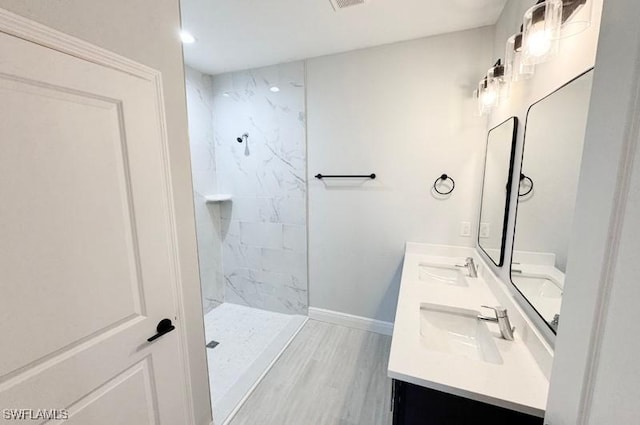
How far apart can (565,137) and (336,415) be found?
195 cm

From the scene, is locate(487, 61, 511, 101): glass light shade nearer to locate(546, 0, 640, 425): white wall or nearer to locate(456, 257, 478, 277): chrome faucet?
locate(456, 257, 478, 277): chrome faucet

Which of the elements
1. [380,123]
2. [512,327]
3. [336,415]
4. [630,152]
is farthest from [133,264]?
[380,123]

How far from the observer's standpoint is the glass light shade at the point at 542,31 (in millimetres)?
909

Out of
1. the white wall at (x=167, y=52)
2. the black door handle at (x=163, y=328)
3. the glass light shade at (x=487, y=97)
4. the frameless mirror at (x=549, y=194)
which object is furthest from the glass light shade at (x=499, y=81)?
the black door handle at (x=163, y=328)

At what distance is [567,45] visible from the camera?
0.96 metres

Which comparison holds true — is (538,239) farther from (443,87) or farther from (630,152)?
(443,87)

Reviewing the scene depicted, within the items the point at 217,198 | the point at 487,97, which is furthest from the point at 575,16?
the point at 217,198

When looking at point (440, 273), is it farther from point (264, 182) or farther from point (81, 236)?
point (81, 236)

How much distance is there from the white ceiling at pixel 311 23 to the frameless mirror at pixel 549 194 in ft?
3.36

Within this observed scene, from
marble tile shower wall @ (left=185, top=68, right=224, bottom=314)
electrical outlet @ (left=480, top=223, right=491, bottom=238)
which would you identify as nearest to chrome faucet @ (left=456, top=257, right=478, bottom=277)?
electrical outlet @ (left=480, top=223, right=491, bottom=238)

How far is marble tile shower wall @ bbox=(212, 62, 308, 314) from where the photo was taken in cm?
259

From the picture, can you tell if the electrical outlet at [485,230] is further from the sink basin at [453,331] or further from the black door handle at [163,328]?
the black door handle at [163,328]

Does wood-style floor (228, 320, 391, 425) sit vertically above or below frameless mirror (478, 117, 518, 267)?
below

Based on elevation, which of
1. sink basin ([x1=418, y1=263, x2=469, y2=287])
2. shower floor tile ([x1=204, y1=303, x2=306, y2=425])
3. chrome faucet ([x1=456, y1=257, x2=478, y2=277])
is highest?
chrome faucet ([x1=456, y1=257, x2=478, y2=277])
